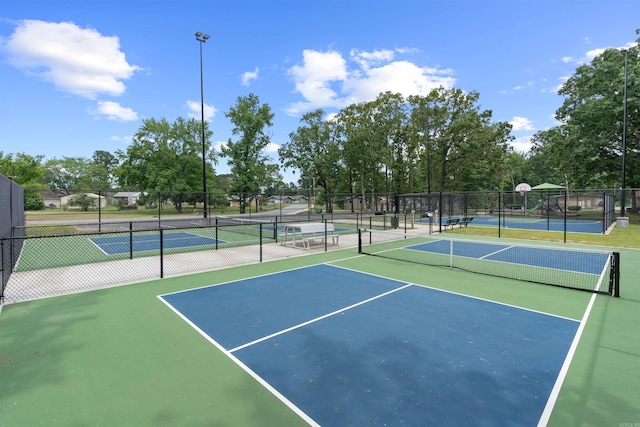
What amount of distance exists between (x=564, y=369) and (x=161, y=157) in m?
50.6

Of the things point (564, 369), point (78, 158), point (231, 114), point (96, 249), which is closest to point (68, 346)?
point (564, 369)

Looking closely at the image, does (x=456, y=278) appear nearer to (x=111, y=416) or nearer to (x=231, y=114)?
(x=111, y=416)

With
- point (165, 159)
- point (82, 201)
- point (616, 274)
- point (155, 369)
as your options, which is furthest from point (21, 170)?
point (616, 274)

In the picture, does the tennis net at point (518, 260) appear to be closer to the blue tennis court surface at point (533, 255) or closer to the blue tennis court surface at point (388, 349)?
the blue tennis court surface at point (533, 255)

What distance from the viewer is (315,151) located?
47094mm

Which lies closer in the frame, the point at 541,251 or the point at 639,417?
the point at 639,417

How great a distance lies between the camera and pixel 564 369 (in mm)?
3957

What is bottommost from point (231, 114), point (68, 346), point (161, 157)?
point (68, 346)

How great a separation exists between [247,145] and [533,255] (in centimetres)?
3865

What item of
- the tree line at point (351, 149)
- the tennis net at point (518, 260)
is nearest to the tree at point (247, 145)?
the tree line at point (351, 149)

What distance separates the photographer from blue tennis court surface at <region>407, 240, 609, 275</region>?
32.9ft

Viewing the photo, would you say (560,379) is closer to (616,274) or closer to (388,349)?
(388,349)

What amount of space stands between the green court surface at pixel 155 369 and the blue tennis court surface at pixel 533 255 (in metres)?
3.49

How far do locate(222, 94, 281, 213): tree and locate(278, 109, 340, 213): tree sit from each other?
480cm
